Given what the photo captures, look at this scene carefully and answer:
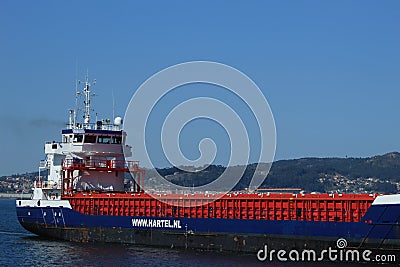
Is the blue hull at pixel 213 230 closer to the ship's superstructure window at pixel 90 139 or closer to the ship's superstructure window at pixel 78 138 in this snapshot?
the ship's superstructure window at pixel 78 138

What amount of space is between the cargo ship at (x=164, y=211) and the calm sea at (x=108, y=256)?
122cm

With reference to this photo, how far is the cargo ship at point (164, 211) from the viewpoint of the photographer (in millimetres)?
36812

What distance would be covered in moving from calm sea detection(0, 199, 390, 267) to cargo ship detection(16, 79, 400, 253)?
122cm

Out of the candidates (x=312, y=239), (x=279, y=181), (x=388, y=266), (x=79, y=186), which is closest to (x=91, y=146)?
(x=79, y=186)

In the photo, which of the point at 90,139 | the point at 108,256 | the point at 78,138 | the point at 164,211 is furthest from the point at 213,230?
the point at 78,138

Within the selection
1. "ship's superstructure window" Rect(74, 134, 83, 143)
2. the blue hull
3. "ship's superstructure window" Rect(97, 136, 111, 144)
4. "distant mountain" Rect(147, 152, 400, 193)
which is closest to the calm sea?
the blue hull

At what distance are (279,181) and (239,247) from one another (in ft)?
368

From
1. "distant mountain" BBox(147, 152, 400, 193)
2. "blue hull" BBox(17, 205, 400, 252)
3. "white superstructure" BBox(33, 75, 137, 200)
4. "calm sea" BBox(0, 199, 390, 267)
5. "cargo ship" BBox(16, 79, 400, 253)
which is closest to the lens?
"blue hull" BBox(17, 205, 400, 252)

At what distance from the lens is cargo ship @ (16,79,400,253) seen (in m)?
36.8

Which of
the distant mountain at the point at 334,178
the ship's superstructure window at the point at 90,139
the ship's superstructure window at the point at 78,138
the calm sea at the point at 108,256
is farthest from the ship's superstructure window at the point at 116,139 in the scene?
the distant mountain at the point at 334,178

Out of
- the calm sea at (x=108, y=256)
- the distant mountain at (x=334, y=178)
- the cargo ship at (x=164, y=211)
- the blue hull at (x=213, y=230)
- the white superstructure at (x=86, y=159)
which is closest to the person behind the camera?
the blue hull at (x=213, y=230)

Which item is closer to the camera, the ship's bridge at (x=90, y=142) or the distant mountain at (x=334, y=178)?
the ship's bridge at (x=90, y=142)

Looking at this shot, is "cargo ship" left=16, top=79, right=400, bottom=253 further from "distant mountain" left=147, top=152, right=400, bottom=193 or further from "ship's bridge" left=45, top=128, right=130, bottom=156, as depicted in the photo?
"distant mountain" left=147, top=152, right=400, bottom=193

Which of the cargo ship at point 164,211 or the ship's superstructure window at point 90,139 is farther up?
the ship's superstructure window at point 90,139
